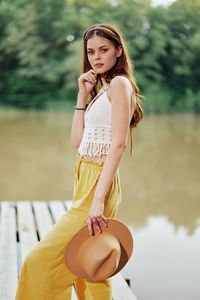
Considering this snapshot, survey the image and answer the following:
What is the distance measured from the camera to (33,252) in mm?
Result: 1375

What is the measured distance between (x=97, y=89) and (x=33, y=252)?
493 mm

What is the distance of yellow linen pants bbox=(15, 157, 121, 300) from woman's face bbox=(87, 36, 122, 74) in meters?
0.25

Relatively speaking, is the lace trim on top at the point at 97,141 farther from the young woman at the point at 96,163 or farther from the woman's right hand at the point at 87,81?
the woman's right hand at the point at 87,81

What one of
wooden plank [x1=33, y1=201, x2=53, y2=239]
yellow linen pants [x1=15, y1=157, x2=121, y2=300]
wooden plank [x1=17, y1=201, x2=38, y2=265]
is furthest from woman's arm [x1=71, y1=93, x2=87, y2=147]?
wooden plank [x1=33, y1=201, x2=53, y2=239]

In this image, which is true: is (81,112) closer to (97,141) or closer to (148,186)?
(97,141)

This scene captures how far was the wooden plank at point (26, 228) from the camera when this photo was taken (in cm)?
250

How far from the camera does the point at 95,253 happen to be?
1.36 metres

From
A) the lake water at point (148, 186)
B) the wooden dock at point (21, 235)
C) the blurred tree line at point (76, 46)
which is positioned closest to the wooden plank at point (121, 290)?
the wooden dock at point (21, 235)

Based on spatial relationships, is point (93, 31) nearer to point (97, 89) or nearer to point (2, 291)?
point (97, 89)

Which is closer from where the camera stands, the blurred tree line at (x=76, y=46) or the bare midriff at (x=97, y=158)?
the bare midriff at (x=97, y=158)

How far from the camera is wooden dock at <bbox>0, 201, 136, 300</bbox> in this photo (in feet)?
6.49

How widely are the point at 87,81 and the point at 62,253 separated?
47 centimetres

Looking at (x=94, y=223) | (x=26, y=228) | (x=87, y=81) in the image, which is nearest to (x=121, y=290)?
(x=94, y=223)

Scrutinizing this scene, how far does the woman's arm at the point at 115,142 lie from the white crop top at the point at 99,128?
1.8 inches
